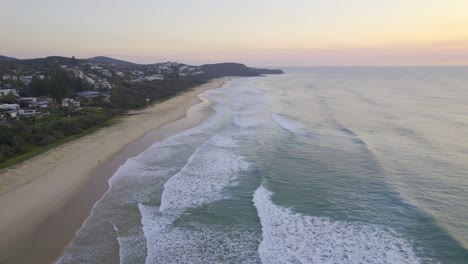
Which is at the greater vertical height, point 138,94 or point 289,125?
point 138,94

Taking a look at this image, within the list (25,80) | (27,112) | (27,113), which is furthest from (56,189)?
(25,80)

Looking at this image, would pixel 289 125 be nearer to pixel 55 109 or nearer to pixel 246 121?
pixel 246 121

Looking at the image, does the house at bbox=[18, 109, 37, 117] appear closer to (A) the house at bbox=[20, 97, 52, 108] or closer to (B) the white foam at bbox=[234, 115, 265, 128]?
(A) the house at bbox=[20, 97, 52, 108]

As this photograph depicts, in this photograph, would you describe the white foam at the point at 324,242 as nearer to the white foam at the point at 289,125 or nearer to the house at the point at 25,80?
the white foam at the point at 289,125

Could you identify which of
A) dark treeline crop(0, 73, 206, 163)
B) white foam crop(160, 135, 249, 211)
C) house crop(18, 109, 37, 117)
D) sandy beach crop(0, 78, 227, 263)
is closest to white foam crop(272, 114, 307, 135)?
white foam crop(160, 135, 249, 211)

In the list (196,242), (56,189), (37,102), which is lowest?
(196,242)

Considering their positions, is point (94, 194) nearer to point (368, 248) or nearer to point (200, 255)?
point (200, 255)
